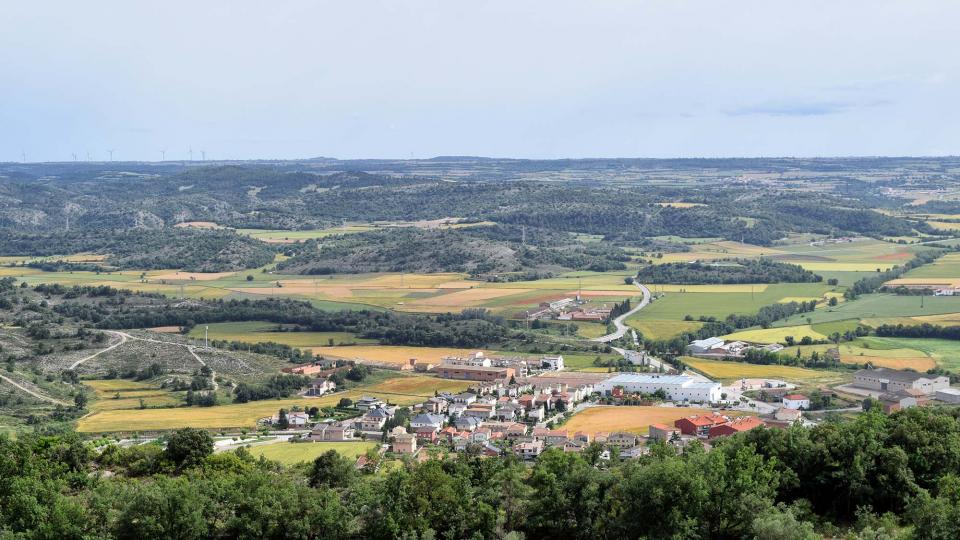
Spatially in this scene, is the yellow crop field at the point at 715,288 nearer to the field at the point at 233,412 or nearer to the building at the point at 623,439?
the field at the point at 233,412

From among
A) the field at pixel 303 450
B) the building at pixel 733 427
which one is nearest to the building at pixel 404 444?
the field at pixel 303 450

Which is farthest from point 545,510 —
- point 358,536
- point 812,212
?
point 812,212

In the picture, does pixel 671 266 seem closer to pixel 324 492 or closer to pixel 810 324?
pixel 810 324

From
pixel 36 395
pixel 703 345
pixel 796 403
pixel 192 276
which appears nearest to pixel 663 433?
pixel 796 403

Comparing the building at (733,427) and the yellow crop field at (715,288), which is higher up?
the building at (733,427)

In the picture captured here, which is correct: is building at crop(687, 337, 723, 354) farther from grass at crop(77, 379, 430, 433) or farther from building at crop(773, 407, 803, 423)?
grass at crop(77, 379, 430, 433)

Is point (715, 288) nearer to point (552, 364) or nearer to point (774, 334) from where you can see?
point (774, 334)
